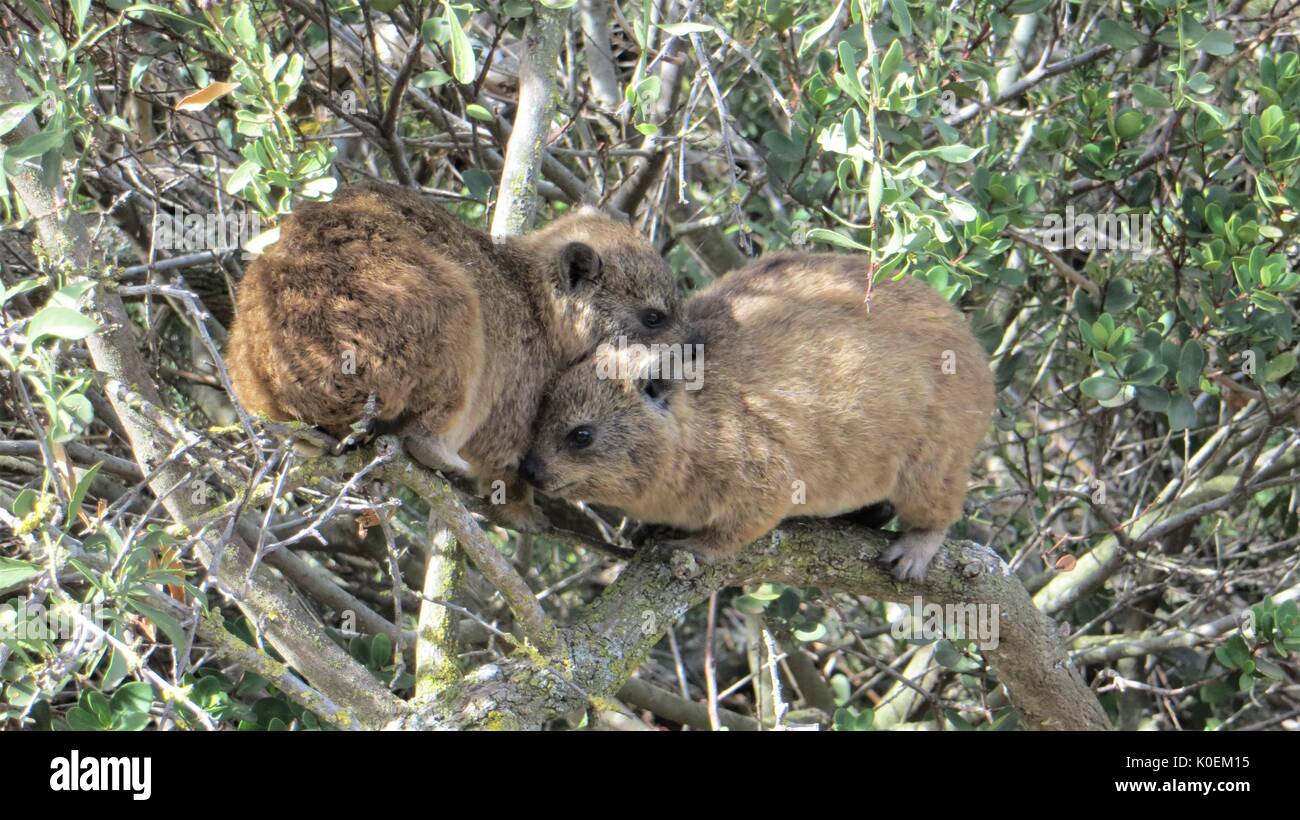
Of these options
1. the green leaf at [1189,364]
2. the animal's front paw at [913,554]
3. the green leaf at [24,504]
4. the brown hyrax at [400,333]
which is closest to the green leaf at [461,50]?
the brown hyrax at [400,333]

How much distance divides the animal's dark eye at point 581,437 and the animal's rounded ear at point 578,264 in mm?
561

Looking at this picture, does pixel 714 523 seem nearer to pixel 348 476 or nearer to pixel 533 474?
pixel 533 474

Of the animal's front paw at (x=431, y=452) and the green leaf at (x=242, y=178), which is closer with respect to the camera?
the green leaf at (x=242, y=178)

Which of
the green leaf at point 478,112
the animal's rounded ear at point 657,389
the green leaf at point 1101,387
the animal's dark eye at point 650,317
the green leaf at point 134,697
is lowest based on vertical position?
the green leaf at point 134,697

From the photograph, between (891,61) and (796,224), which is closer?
(891,61)

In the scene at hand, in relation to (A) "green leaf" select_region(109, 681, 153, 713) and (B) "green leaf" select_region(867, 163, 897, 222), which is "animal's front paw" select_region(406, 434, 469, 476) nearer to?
(A) "green leaf" select_region(109, 681, 153, 713)

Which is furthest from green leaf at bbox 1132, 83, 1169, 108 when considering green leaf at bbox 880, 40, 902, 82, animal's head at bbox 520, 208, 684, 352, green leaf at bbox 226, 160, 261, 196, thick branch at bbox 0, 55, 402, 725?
thick branch at bbox 0, 55, 402, 725

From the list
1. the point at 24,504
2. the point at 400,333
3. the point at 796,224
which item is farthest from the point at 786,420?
the point at 24,504

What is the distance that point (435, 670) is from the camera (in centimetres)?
374

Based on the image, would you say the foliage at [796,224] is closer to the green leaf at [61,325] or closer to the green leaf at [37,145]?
the green leaf at [37,145]

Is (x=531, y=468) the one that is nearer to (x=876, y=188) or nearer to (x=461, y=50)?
(x=461, y=50)

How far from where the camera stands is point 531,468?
13.2 feet

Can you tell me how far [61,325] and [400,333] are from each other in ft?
3.20

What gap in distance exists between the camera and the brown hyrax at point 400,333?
10.6ft
